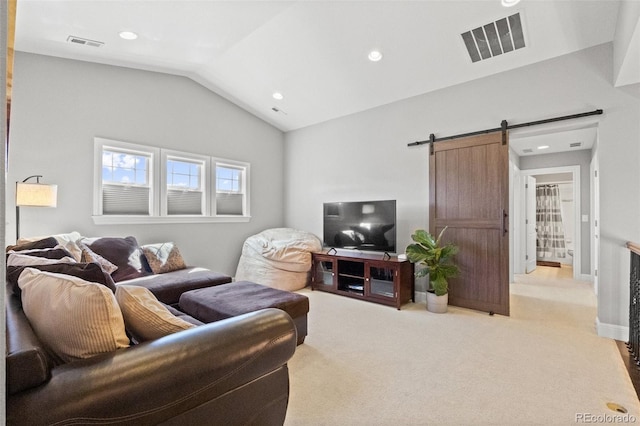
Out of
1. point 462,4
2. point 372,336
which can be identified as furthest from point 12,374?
point 462,4

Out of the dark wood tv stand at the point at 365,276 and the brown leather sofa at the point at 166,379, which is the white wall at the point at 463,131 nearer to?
the dark wood tv stand at the point at 365,276

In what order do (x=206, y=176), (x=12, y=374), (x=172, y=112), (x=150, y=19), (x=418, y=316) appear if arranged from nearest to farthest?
(x=12, y=374), (x=150, y=19), (x=418, y=316), (x=172, y=112), (x=206, y=176)

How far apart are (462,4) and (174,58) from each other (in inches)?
133

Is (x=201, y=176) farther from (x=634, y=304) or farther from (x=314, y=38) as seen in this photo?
(x=634, y=304)

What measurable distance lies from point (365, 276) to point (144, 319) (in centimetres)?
324

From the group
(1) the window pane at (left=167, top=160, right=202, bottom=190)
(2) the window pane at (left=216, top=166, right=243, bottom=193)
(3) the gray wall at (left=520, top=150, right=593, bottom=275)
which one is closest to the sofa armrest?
(1) the window pane at (left=167, top=160, right=202, bottom=190)

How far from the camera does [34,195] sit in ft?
9.50

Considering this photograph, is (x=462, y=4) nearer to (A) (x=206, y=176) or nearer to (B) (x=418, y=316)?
(B) (x=418, y=316)

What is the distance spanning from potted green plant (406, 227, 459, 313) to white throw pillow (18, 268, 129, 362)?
318 cm

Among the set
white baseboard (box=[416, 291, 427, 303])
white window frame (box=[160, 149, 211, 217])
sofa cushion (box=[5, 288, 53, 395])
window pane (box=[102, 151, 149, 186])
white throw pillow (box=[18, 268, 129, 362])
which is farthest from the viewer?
white window frame (box=[160, 149, 211, 217])

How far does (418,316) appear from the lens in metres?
3.50

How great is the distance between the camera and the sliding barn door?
349cm

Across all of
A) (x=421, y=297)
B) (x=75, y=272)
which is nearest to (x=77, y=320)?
(x=75, y=272)

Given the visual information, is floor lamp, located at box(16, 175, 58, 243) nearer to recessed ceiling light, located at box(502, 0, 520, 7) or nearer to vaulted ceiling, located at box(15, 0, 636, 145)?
vaulted ceiling, located at box(15, 0, 636, 145)
